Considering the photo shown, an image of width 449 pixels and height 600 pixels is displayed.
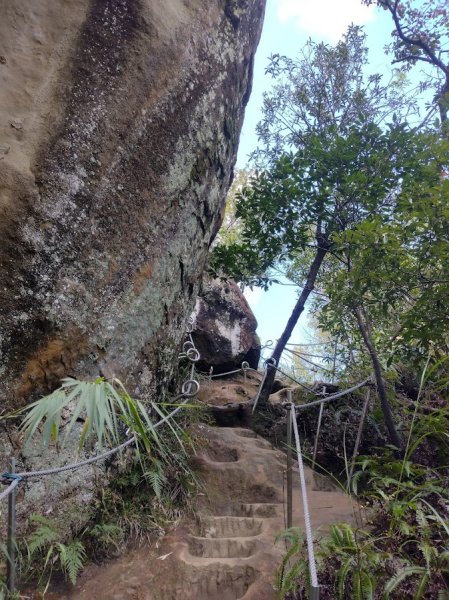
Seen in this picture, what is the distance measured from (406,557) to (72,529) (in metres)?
2.06

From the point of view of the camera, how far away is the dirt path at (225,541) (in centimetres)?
294

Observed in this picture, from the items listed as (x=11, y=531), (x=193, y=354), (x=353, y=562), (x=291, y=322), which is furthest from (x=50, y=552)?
(x=291, y=322)

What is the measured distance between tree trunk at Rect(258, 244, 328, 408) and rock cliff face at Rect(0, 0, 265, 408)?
72.8 inches

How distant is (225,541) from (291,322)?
3.09 m

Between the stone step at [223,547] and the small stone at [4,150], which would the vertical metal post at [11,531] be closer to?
the stone step at [223,547]

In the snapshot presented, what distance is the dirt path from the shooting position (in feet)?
9.63

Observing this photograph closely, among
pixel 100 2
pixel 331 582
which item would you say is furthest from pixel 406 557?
pixel 100 2

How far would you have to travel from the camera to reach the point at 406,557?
2.32 metres

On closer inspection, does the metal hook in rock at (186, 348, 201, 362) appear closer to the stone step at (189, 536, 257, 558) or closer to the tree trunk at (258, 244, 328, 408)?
the tree trunk at (258, 244, 328, 408)

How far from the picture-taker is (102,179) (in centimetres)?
363

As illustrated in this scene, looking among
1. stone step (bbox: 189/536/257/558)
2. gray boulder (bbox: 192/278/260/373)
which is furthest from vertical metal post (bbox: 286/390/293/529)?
gray boulder (bbox: 192/278/260/373)

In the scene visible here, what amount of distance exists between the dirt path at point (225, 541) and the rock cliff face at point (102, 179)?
1054 millimetres

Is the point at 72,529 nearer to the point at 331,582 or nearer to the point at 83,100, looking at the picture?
the point at 331,582

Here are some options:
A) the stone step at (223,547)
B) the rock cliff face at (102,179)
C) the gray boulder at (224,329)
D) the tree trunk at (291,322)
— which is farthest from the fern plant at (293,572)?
the gray boulder at (224,329)
